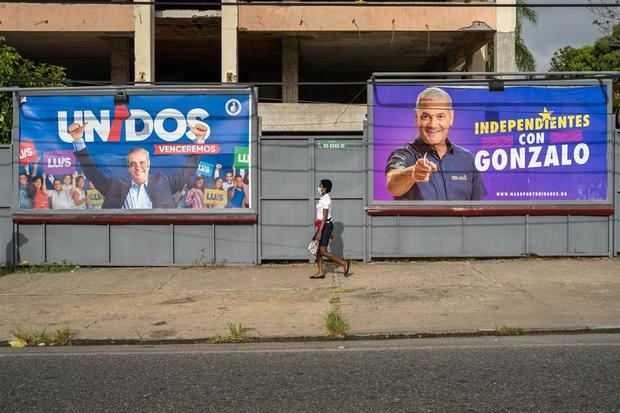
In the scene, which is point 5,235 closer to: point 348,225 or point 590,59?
point 348,225

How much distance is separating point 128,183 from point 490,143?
7.15 m

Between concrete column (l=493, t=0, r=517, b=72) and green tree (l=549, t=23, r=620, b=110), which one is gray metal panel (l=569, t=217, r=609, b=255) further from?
green tree (l=549, t=23, r=620, b=110)

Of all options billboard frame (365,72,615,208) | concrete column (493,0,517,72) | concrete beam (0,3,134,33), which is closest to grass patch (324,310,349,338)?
billboard frame (365,72,615,208)

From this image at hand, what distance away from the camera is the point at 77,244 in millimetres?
11875

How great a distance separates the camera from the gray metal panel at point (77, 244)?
11836mm

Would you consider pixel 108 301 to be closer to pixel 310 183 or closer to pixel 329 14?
pixel 310 183

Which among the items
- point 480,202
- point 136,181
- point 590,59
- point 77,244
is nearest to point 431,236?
point 480,202

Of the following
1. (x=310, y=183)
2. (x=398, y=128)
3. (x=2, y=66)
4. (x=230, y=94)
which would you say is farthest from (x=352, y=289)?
(x=2, y=66)

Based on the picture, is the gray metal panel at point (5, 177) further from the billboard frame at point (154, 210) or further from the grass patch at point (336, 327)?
the grass patch at point (336, 327)

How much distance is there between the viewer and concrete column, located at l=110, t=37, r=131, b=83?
2094cm

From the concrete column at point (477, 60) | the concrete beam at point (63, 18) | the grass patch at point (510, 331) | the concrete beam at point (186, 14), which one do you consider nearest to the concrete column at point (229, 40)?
the concrete beam at point (186, 14)

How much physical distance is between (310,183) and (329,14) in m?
9.58

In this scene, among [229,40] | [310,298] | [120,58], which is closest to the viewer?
[310,298]

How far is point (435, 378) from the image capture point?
546 cm
